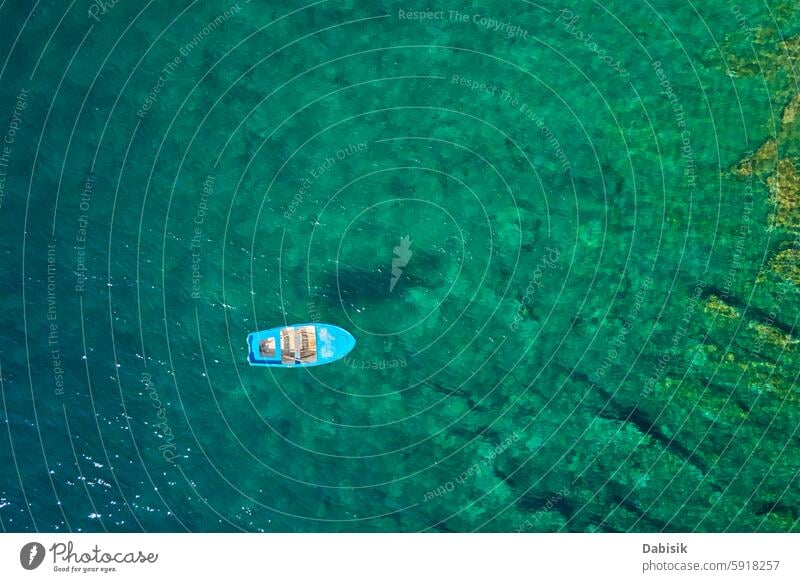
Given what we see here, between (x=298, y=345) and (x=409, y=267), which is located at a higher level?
(x=409, y=267)

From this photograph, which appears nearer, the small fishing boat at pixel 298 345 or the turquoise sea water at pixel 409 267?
the turquoise sea water at pixel 409 267

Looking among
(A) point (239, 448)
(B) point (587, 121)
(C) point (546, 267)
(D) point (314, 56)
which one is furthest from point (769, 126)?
(A) point (239, 448)

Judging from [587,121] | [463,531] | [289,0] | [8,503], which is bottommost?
[463,531]

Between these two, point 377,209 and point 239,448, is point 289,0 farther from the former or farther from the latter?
point 239,448
